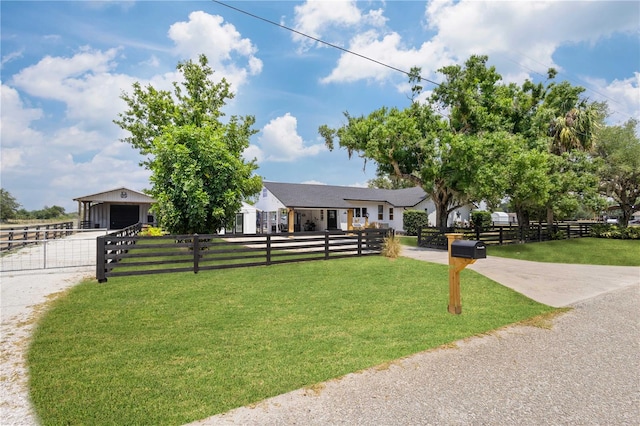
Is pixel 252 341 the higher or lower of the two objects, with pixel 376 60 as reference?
lower

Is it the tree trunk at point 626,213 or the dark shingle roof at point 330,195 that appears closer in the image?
the dark shingle roof at point 330,195

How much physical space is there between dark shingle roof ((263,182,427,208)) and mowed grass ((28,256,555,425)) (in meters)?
15.3

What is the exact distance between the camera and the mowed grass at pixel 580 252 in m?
14.3

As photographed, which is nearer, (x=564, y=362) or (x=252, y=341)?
(x=564, y=362)

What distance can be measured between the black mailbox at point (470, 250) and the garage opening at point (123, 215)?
32.4 meters

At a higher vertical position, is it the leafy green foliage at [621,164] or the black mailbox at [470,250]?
the leafy green foliage at [621,164]

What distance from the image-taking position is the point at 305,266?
10.6 metres

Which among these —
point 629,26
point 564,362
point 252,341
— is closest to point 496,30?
point 629,26

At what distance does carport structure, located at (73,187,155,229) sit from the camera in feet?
96.1

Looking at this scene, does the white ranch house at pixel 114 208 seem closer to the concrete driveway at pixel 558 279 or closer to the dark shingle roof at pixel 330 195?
the dark shingle roof at pixel 330 195

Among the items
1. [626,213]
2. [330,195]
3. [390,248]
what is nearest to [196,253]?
[390,248]

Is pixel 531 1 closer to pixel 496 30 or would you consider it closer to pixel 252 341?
pixel 496 30

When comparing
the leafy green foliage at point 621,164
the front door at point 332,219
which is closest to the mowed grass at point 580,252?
the leafy green foliage at point 621,164

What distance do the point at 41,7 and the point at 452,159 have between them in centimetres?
1627
